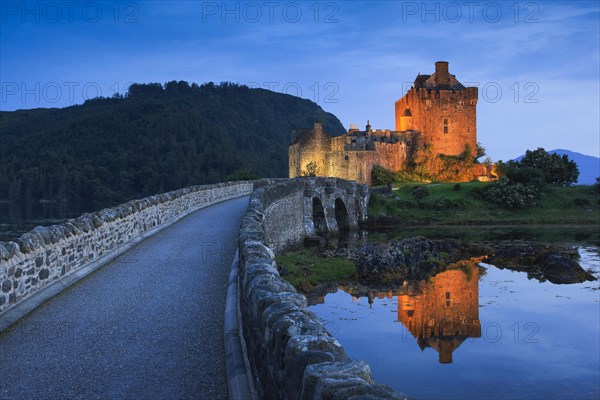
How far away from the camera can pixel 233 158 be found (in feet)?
328

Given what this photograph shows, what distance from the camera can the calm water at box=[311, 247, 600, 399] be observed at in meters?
13.9

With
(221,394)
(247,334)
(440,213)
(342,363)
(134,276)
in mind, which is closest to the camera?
(342,363)

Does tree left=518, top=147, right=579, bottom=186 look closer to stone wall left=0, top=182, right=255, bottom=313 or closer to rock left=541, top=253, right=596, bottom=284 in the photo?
rock left=541, top=253, right=596, bottom=284

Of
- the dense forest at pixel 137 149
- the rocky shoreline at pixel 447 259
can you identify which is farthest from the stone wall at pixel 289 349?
the dense forest at pixel 137 149

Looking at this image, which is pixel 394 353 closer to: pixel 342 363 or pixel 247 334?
pixel 247 334

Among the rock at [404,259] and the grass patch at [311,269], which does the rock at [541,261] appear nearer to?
the rock at [404,259]

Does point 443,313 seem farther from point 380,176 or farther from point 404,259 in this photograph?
point 380,176

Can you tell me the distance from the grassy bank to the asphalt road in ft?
132

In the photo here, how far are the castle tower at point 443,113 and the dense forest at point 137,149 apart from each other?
78.0ft

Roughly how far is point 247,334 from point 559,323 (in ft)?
54.4

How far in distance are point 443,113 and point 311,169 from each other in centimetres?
1893

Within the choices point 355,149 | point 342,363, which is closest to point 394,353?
point 342,363

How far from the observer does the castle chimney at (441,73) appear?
73125mm

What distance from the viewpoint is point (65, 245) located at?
393 inches
